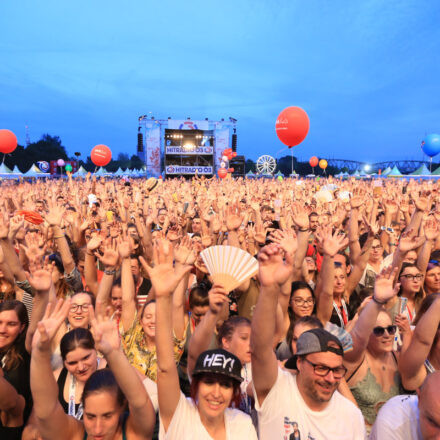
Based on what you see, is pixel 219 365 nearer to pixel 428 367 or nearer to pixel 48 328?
pixel 48 328

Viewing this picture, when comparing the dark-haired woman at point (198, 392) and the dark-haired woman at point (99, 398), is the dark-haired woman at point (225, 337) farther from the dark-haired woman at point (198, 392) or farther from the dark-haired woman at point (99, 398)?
the dark-haired woman at point (99, 398)

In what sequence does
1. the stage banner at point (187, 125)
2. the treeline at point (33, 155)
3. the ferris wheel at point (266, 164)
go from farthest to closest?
the treeline at point (33, 155), the stage banner at point (187, 125), the ferris wheel at point (266, 164)

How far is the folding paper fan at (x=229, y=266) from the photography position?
90.6 inches

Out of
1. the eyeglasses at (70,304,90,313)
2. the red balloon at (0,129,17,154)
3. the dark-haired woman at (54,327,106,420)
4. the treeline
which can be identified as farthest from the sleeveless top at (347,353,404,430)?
the treeline

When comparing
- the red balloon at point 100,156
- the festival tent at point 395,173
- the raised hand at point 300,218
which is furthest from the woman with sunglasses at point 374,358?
the festival tent at point 395,173

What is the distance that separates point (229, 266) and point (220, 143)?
28.2 meters

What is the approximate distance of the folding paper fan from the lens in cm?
230

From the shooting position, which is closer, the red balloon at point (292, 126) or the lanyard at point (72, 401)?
the lanyard at point (72, 401)

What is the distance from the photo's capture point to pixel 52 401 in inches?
69.6

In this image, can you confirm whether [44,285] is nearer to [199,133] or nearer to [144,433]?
[144,433]

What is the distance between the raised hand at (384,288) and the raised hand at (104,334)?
1663 mm

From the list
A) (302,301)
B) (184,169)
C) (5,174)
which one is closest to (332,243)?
(302,301)

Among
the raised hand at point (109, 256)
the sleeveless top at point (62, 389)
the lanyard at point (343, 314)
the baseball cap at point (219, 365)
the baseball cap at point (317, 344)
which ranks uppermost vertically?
the raised hand at point (109, 256)

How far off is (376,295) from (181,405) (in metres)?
1.42
